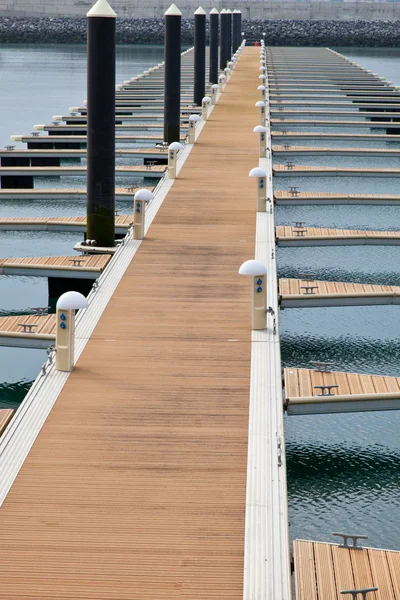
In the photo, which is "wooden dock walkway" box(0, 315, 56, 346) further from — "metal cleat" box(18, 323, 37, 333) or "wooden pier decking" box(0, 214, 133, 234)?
"wooden pier decking" box(0, 214, 133, 234)

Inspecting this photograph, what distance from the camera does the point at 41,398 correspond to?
10.5 meters

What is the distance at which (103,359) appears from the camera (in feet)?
38.2

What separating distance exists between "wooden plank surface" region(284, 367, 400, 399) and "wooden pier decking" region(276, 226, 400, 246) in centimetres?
586

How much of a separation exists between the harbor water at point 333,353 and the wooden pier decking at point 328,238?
1084 millimetres

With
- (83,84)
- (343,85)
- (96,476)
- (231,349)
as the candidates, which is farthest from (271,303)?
(83,84)

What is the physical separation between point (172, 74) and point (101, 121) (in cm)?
1103

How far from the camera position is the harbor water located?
11.2 meters

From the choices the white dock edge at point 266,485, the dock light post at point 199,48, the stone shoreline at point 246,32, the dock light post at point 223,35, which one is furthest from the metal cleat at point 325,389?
the stone shoreline at point 246,32

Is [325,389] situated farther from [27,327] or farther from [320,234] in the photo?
[320,234]

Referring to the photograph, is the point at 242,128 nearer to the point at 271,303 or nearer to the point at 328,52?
the point at 271,303

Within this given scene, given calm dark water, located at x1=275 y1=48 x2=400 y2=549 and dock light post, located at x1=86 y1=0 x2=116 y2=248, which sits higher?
dock light post, located at x1=86 y1=0 x2=116 y2=248

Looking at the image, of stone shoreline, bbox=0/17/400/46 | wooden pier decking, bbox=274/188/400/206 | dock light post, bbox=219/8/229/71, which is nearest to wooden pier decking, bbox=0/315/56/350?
wooden pier decking, bbox=274/188/400/206

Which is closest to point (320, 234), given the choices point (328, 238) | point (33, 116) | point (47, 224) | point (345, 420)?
point (328, 238)

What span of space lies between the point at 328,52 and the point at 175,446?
6591cm
